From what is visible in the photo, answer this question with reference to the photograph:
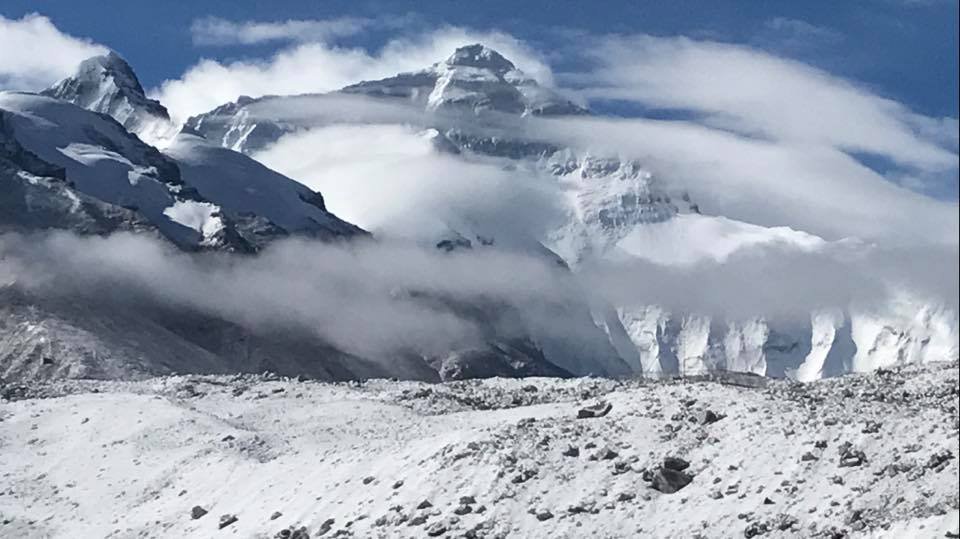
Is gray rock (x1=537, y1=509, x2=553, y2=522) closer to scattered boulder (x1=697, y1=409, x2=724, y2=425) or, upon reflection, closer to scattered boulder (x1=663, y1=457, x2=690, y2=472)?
scattered boulder (x1=663, y1=457, x2=690, y2=472)

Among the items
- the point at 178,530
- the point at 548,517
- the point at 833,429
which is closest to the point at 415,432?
the point at 178,530

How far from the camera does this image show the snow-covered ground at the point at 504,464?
1866 inches

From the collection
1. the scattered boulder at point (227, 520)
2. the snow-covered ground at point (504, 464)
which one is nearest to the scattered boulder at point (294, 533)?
the snow-covered ground at point (504, 464)

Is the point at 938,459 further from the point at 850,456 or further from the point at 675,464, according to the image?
the point at 675,464

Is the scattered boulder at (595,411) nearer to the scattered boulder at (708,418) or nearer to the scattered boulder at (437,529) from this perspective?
the scattered boulder at (708,418)

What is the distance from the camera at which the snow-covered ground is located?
47406 mm

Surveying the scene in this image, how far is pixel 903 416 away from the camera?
5156 cm

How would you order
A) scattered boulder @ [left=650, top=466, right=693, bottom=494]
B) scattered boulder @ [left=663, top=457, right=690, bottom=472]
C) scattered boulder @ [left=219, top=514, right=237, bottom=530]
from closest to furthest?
scattered boulder @ [left=650, top=466, right=693, bottom=494] → scattered boulder @ [left=663, top=457, right=690, bottom=472] → scattered boulder @ [left=219, top=514, right=237, bottom=530]

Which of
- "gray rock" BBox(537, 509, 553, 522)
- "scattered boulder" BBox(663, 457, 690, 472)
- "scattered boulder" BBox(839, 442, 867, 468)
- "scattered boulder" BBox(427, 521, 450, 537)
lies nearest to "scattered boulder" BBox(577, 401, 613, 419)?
"scattered boulder" BBox(663, 457, 690, 472)

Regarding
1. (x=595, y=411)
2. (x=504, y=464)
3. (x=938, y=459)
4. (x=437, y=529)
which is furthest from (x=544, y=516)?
(x=938, y=459)

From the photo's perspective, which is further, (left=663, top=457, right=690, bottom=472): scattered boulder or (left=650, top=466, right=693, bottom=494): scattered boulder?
(left=663, top=457, right=690, bottom=472): scattered boulder

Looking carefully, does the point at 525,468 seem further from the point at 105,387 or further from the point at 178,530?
the point at 105,387

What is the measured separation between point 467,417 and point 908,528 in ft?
100

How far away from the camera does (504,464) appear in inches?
2126
